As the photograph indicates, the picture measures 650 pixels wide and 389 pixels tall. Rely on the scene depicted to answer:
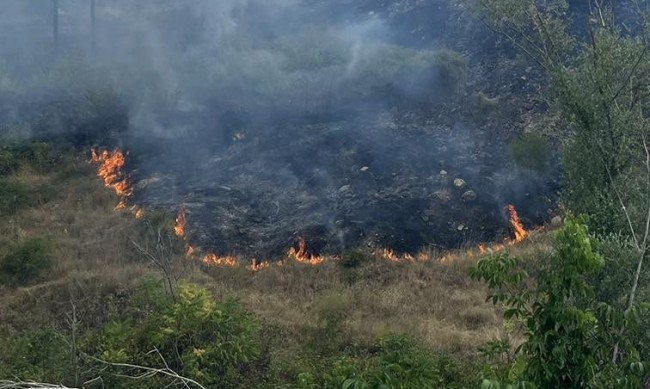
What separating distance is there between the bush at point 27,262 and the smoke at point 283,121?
3719mm

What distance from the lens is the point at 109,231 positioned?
15172mm

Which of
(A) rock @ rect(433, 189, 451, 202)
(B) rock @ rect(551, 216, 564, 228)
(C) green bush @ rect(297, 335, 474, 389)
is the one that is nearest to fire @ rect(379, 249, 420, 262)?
(A) rock @ rect(433, 189, 451, 202)

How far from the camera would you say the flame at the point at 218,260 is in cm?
1404

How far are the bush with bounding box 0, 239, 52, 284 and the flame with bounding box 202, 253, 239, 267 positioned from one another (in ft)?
11.6

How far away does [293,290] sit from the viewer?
12.7m

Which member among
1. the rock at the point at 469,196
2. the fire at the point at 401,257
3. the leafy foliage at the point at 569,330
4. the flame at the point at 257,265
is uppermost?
the leafy foliage at the point at 569,330

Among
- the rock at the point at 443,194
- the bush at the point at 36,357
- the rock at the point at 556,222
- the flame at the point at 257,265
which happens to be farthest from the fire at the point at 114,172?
the rock at the point at 556,222

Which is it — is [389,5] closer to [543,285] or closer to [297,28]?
[297,28]

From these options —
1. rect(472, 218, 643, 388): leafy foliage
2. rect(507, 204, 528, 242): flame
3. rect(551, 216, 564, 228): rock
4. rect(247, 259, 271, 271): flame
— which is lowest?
rect(247, 259, 271, 271): flame

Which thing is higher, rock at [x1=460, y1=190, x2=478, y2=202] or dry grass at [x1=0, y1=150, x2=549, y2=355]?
rock at [x1=460, y1=190, x2=478, y2=202]

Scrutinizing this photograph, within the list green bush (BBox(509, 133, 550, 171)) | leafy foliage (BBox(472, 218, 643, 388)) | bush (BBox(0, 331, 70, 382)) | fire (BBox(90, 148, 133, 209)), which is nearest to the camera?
leafy foliage (BBox(472, 218, 643, 388))

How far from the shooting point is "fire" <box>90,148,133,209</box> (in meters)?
17.8

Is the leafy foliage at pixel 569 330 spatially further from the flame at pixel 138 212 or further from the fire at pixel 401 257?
the flame at pixel 138 212

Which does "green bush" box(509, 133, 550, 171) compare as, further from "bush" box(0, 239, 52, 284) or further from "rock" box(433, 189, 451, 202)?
"bush" box(0, 239, 52, 284)
